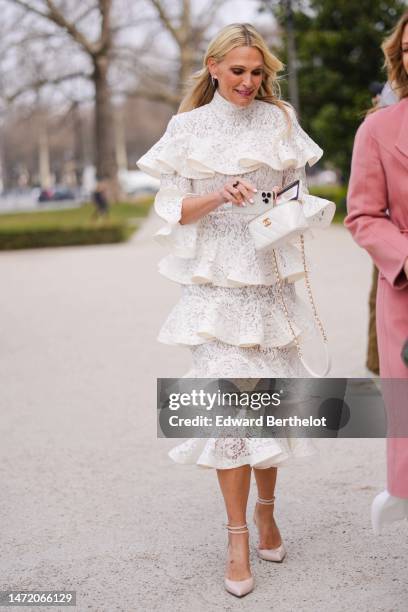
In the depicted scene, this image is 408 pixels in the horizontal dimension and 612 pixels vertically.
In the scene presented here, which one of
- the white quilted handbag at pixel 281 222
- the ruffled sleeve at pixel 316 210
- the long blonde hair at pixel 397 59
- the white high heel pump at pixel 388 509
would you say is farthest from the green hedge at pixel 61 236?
the white high heel pump at pixel 388 509

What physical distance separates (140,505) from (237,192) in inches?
65.1

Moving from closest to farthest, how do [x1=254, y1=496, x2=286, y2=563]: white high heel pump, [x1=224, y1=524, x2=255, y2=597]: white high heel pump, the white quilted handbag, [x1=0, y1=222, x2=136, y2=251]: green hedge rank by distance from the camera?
the white quilted handbag < [x1=224, y1=524, x2=255, y2=597]: white high heel pump < [x1=254, y1=496, x2=286, y2=563]: white high heel pump < [x1=0, y1=222, x2=136, y2=251]: green hedge

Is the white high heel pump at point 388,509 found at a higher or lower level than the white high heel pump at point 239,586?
higher

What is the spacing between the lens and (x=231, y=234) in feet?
10.9

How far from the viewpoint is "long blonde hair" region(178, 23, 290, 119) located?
10.4ft

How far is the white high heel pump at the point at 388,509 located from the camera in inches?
111

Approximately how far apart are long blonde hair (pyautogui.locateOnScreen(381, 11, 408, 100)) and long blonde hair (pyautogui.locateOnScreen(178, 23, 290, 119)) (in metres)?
0.50

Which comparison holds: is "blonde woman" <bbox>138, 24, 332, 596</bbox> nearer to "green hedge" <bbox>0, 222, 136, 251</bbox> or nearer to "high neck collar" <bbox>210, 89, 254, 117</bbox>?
"high neck collar" <bbox>210, 89, 254, 117</bbox>

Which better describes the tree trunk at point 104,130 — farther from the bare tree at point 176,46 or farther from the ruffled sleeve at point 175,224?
the ruffled sleeve at point 175,224

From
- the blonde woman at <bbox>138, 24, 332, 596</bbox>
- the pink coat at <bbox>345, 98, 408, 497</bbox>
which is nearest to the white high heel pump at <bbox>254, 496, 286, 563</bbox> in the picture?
the blonde woman at <bbox>138, 24, 332, 596</bbox>

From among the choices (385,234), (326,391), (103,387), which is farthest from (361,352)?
(385,234)

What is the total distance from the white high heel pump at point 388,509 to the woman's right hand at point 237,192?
41.5 inches

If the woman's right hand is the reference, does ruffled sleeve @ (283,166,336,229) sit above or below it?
below

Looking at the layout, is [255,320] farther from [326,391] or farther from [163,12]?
[163,12]
